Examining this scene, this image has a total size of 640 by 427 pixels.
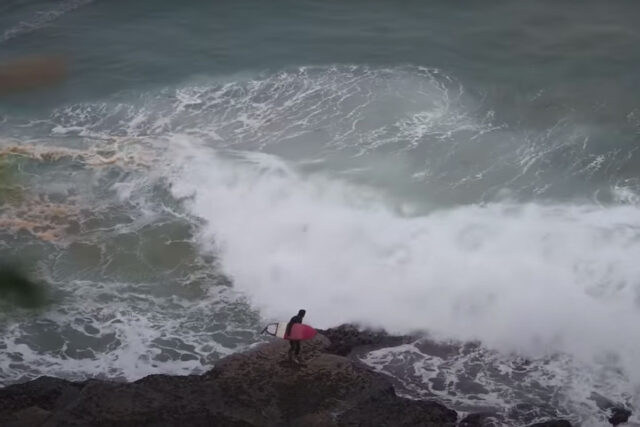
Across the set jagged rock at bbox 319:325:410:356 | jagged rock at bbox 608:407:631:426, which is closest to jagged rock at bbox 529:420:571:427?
jagged rock at bbox 608:407:631:426

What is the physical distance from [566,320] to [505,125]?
8.56 m

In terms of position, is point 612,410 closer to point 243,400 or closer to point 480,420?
point 480,420

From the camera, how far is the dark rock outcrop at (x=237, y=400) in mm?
13609

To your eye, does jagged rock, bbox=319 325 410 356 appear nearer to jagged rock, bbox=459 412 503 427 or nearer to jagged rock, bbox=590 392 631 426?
jagged rock, bbox=459 412 503 427

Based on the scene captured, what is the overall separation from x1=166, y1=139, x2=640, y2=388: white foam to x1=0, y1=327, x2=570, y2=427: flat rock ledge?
8.80ft

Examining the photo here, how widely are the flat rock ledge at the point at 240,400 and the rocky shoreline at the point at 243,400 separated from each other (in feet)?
0.05

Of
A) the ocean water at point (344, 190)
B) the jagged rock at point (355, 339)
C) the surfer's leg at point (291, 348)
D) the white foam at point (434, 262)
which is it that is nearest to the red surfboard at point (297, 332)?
the surfer's leg at point (291, 348)

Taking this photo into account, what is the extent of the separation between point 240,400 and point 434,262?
677cm

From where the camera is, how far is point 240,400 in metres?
14.2

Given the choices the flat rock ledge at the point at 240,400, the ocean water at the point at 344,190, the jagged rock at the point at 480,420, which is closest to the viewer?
the flat rock ledge at the point at 240,400

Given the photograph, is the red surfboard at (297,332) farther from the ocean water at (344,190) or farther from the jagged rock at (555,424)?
the jagged rock at (555,424)

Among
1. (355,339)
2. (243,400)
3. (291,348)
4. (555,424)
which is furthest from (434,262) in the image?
(243,400)

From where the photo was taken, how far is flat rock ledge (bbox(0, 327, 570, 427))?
44.6ft

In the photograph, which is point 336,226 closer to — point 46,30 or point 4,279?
point 4,279
